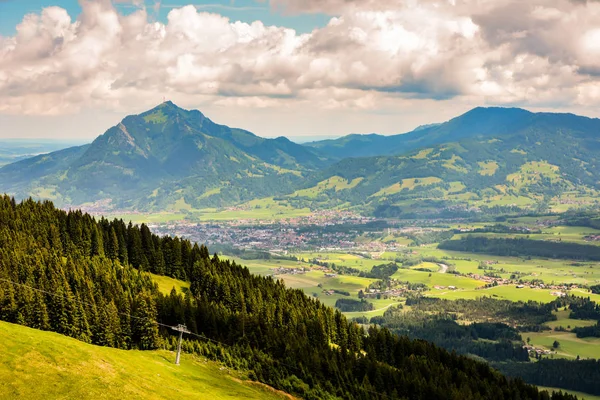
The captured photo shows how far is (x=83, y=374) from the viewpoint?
65062 mm

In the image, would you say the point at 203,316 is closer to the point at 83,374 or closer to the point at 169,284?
the point at 169,284

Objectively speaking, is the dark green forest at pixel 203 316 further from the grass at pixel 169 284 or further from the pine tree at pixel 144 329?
the grass at pixel 169 284

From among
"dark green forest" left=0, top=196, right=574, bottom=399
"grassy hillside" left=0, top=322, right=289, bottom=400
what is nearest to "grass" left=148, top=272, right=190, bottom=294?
"dark green forest" left=0, top=196, right=574, bottom=399

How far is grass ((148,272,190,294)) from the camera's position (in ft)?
462

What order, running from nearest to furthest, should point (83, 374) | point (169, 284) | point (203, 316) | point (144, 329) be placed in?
point (83, 374), point (144, 329), point (203, 316), point (169, 284)

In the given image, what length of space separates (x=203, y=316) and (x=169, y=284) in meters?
33.0

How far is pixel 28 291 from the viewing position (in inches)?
3573

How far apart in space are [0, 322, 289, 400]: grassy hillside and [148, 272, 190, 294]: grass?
53.3 m

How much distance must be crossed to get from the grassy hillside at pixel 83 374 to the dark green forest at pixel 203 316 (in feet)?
42.0

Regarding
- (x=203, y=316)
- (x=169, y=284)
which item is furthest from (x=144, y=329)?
(x=169, y=284)

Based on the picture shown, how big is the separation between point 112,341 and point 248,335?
92.1 ft

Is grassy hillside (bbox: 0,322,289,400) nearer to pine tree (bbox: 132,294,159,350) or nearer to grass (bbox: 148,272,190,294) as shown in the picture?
pine tree (bbox: 132,294,159,350)

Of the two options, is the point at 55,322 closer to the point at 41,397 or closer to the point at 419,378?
the point at 41,397

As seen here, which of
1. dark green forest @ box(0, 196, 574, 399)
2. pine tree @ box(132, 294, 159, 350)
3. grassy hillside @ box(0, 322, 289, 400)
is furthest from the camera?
pine tree @ box(132, 294, 159, 350)
